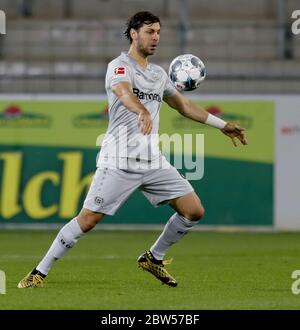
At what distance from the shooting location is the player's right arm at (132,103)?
33.4ft

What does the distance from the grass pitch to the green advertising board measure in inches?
27.2

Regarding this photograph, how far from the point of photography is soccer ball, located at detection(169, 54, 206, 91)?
38.4 feet

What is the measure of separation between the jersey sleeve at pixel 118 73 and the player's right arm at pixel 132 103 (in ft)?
0.16

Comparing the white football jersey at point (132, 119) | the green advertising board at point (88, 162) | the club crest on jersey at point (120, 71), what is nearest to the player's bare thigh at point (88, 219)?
the white football jersey at point (132, 119)

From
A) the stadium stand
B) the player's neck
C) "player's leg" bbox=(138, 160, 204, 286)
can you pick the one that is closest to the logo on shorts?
"player's leg" bbox=(138, 160, 204, 286)

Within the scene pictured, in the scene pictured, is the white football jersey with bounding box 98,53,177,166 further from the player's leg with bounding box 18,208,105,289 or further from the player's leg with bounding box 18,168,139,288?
the player's leg with bounding box 18,208,105,289

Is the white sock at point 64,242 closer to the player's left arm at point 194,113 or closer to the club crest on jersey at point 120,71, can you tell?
the club crest on jersey at point 120,71

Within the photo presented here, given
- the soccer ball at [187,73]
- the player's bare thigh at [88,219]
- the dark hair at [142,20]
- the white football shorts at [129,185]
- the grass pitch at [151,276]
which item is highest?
the dark hair at [142,20]

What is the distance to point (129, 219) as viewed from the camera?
21.1 metres

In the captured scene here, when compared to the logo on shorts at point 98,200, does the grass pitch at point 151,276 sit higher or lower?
lower

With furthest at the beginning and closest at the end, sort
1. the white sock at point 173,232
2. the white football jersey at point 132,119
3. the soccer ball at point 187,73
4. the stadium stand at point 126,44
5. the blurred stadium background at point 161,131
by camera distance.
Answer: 1. the stadium stand at point 126,44
2. the blurred stadium background at point 161,131
3. the soccer ball at point 187,73
4. the white sock at point 173,232
5. the white football jersey at point 132,119

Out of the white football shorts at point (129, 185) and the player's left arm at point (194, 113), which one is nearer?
the white football shorts at point (129, 185)
